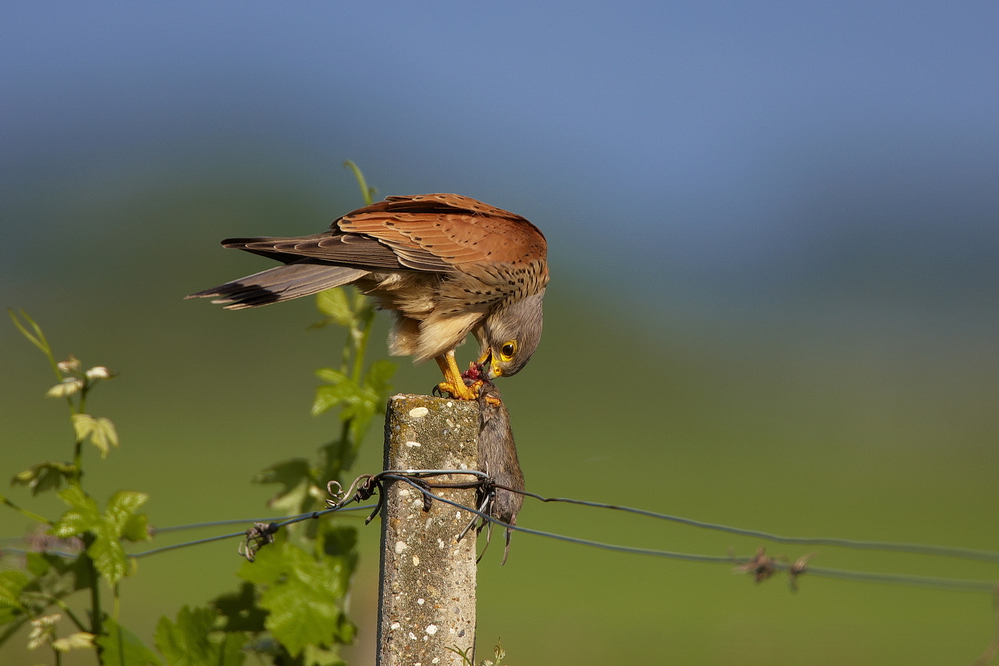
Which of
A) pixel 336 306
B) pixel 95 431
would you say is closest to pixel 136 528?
pixel 95 431

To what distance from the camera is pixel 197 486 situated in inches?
1563

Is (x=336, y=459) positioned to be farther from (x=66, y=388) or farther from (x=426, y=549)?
(x=426, y=549)

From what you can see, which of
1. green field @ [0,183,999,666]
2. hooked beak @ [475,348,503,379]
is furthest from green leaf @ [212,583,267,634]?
hooked beak @ [475,348,503,379]

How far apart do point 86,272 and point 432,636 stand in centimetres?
10301

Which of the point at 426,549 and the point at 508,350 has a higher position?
the point at 508,350

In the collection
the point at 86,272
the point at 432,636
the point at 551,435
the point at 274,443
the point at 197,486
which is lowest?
the point at 432,636

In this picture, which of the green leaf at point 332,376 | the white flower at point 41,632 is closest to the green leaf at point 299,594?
the green leaf at point 332,376

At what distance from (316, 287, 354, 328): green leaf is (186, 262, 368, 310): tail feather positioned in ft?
0.85

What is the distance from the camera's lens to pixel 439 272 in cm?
388

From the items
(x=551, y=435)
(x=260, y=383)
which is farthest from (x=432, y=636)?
(x=260, y=383)

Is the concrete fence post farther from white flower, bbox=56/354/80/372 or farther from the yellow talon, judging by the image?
white flower, bbox=56/354/80/372

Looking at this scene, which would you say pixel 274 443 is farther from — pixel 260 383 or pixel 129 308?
pixel 129 308

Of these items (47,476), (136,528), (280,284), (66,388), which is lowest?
(136,528)

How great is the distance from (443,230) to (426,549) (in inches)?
68.9
